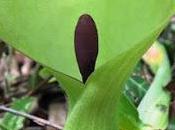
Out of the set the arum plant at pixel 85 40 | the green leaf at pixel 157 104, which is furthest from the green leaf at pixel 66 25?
the green leaf at pixel 157 104

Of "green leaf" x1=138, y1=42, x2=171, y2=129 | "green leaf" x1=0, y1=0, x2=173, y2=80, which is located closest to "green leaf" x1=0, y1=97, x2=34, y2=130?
"green leaf" x1=138, y1=42, x2=171, y2=129

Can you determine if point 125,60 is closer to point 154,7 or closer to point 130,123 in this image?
point 154,7

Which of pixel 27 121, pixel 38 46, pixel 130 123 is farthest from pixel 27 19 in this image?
pixel 27 121

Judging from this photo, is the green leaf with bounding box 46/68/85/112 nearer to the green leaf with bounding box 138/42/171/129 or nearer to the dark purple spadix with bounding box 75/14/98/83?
the dark purple spadix with bounding box 75/14/98/83

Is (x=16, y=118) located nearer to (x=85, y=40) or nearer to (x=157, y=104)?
(x=157, y=104)

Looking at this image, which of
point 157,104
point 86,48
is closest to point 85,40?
point 86,48

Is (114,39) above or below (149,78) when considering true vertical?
above

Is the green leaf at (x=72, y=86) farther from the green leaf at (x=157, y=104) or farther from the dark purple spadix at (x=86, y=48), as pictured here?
the green leaf at (x=157, y=104)
